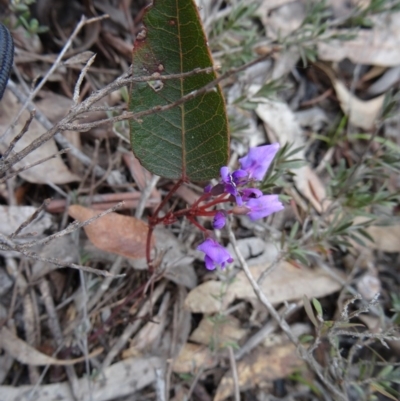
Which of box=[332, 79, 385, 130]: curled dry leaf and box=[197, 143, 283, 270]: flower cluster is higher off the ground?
box=[197, 143, 283, 270]: flower cluster

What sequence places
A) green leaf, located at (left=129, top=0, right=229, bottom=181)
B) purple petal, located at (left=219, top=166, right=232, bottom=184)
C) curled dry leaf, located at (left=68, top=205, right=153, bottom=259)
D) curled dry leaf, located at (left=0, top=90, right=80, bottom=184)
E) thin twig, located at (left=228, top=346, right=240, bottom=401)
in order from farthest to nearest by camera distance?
curled dry leaf, located at (left=0, top=90, right=80, bottom=184) < thin twig, located at (left=228, top=346, right=240, bottom=401) < curled dry leaf, located at (left=68, top=205, right=153, bottom=259) < purple petal, located at (left=219, top=166, right=232, bottom=184) < green leaf, located at (left=129, top=0, right=229, bottom=181)

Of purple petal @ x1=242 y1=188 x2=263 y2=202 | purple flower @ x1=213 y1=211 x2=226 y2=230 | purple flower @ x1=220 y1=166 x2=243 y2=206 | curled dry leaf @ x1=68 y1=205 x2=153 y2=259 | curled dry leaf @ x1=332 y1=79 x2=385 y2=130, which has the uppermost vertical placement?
purple flower @ x1=220 y1=166 x2=243 y2=206

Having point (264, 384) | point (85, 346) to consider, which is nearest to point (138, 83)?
point (85, 346)

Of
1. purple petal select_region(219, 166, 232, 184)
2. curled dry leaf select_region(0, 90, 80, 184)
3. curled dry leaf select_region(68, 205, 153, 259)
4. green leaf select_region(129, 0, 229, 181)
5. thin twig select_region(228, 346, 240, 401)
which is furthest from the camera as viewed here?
curled dry leaf select_region(0, 90, 80, 184)

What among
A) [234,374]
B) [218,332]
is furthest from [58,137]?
[234,374]

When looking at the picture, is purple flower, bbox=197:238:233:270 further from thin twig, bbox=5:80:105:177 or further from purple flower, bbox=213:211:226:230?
thin twig, bbox=5:80:105:177

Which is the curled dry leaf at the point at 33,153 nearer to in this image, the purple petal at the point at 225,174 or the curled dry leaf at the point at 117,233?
the curled dry leaf at the point at 117,233

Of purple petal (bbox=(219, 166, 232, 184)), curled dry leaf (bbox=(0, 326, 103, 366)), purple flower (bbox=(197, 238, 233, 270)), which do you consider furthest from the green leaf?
curled dry leaf (bbox=(0, 326, 103, 366))
